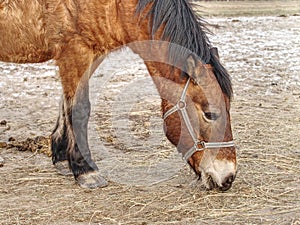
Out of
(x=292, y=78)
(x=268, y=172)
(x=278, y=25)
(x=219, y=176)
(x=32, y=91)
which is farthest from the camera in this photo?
(x=278, y=25)

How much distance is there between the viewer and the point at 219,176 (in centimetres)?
413

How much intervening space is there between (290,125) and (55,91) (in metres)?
3.79

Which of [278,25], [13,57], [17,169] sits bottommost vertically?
[278,25]

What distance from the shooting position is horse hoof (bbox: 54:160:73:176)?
16.2 feet

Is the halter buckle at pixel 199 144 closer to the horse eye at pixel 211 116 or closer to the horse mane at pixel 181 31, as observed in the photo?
the horse eye at pixel 211 116

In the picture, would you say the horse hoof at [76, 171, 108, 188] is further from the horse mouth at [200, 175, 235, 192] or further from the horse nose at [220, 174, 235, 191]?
the horse nose at [220, 174, 235, 191]

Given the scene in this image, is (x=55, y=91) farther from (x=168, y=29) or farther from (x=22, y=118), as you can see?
(x=168, y=29)

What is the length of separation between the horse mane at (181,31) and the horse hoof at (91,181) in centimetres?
131

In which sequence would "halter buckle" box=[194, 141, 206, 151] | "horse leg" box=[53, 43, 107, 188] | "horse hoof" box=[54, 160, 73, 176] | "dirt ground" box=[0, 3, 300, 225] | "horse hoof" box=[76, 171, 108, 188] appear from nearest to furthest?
"dirt ground" box=[0, 3, 300, 225]
"halter buckle" box=[194, 141, 206, 151]
"horse leg" box=[53, 43, 107, 188]
"horse hoof" box=[76, 171, 108, 188]
"horse hoof" box=[54, 160, 73, 176]

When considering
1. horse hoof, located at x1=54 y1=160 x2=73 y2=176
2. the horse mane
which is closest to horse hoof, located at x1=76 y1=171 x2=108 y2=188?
horse hoof, located at x1=54 y1=160 x2=73 y2=176

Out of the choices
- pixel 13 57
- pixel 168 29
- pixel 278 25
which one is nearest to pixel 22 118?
pixel 13 57

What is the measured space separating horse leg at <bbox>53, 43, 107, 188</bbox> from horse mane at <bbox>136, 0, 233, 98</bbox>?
68 cm

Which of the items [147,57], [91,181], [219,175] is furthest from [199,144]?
[91,181]

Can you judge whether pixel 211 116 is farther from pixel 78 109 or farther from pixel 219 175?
pixel 78 109
